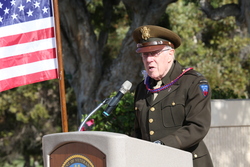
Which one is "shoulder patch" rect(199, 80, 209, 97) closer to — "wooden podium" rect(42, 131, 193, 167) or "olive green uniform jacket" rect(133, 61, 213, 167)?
"olive green uniform jacket" rect(133, 61, 213, 167)

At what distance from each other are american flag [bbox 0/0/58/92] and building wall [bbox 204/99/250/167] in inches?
67.0

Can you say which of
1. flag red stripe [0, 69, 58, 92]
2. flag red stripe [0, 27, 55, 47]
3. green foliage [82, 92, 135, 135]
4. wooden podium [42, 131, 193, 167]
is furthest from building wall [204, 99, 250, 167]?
wooden podium [42, 131, 193, 167]

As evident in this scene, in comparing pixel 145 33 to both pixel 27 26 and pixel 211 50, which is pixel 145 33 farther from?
pixel 211 50

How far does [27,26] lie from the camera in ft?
17.4

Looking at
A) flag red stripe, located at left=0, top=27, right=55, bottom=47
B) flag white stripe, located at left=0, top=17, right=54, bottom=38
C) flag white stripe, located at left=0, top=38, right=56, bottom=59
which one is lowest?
flag white stripe, located at left=0, top=38, right=56, bottom=59

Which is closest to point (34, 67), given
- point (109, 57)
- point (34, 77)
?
point (34, 77)

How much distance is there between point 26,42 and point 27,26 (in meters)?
0.16

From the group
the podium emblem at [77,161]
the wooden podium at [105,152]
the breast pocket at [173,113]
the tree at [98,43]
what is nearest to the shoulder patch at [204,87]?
the breast pocket at [173,113]

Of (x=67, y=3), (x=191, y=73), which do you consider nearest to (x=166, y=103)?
(x=191, y=73)

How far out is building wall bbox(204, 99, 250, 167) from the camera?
18.6ft

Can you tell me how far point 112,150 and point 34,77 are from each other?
8.91ft

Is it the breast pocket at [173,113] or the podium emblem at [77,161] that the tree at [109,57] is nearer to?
the breast pocket at [173,113]

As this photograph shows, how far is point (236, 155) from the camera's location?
574cm

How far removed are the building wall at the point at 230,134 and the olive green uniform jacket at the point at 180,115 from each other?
79.4 inches
